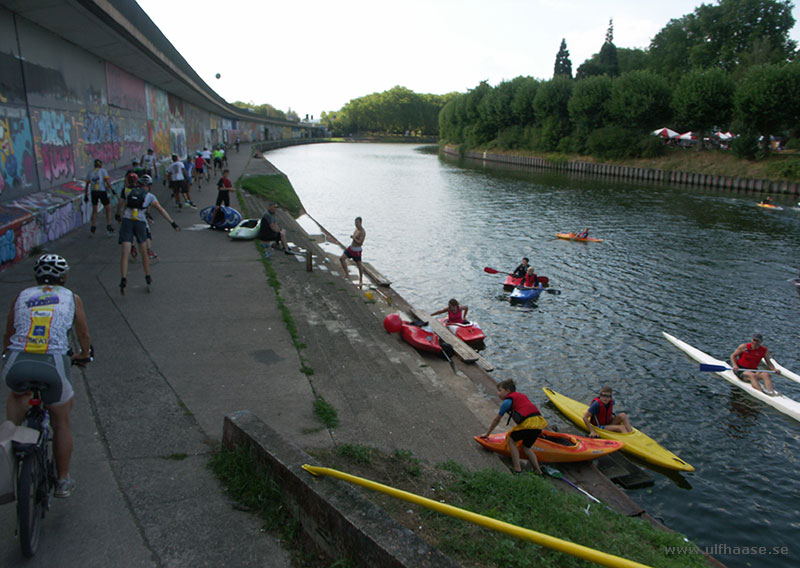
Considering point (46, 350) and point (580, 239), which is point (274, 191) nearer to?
point (580, 239)

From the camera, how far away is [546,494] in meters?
6.28

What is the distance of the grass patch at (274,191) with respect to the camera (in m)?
31.3

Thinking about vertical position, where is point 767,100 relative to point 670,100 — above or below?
below

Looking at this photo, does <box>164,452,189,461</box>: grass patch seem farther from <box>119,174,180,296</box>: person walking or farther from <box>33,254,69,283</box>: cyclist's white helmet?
<box>119,174,180,296</box>: person walking

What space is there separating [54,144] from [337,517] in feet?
58.2

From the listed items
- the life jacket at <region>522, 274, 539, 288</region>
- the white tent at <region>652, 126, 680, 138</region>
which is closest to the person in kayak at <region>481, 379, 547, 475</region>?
the life jacket at <region>522, 274, 539, 288</region>

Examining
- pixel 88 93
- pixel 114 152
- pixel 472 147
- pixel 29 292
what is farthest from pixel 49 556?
pixel 472 147

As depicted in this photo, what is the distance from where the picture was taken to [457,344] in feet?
41.5

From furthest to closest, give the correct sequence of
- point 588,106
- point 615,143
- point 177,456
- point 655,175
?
point 588,106 < point 615,143 < point 655,175 < point 177,456

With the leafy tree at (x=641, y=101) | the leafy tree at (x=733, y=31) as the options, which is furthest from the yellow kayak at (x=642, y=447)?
the leafy tree at (x=733, y=31)

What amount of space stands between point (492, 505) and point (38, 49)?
715 inches

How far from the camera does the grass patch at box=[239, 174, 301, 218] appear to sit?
31.3m

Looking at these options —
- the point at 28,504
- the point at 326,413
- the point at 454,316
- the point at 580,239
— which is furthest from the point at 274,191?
the point at 28,504

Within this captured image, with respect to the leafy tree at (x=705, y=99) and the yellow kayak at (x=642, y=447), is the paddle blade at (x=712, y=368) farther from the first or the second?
the leafy tree at (x=705, y=99)
